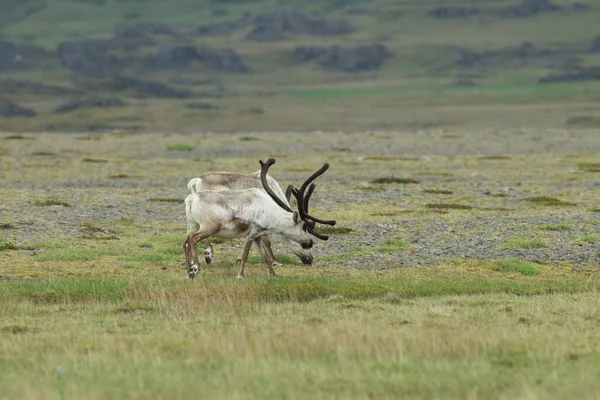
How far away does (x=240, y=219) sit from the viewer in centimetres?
2092

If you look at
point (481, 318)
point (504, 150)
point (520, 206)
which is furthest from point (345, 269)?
point (504, 150)

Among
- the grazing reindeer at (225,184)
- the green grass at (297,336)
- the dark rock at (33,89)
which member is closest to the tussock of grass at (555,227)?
the green grass at (297,336)

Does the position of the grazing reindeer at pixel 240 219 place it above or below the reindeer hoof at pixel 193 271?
above

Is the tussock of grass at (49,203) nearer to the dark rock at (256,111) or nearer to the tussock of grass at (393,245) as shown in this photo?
the tussock of grass at (393,245)

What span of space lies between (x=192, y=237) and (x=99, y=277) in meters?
1.97

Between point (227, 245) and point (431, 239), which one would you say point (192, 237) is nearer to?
point (227, 245)

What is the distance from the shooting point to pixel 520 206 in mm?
36750

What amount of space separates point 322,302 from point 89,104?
143m

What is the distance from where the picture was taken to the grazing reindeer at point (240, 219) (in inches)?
816

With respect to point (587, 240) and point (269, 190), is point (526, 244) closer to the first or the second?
point (587, 240)

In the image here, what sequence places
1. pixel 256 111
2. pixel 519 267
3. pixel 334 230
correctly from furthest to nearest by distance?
pixel 256 111 < pixel 334 230 < pixel 519 267

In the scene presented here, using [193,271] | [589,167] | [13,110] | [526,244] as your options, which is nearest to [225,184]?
[193,271]

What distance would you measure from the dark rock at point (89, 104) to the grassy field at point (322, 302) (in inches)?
4526

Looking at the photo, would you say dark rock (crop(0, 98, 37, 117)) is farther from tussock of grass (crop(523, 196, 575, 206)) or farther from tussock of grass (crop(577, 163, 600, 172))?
tussock of grass (crop(523, 196, 575, 206))
